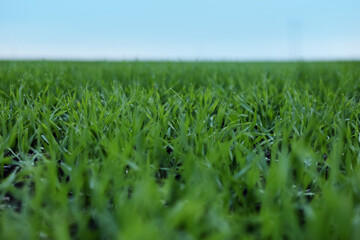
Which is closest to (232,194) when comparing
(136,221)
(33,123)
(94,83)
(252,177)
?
(252,177)

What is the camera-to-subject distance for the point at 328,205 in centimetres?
75

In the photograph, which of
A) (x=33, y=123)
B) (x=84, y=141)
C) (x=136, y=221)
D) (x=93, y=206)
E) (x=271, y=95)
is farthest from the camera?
(x=271, y=95)

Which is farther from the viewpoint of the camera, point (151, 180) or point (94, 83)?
point (94, 83)

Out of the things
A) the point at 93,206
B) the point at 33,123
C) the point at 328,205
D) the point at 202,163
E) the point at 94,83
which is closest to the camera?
the point at 328,205

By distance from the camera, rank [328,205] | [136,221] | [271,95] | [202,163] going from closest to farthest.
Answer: [136,221]
[328,205]
[202,163]
[271,95]

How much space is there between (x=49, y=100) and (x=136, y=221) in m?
1.51

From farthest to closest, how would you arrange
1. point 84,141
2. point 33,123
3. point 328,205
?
point 33,123 → point 84,141 → point 328,205

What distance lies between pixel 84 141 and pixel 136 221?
572 mm

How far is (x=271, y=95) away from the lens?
217cm

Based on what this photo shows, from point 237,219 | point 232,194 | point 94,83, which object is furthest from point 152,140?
point 94,83

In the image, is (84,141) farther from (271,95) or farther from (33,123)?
(271,95)

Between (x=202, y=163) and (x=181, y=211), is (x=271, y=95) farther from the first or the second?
(x=181, y=211)

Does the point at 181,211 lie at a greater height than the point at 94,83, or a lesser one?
lesser

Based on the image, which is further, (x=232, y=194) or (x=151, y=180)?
(x=232, y=194)
